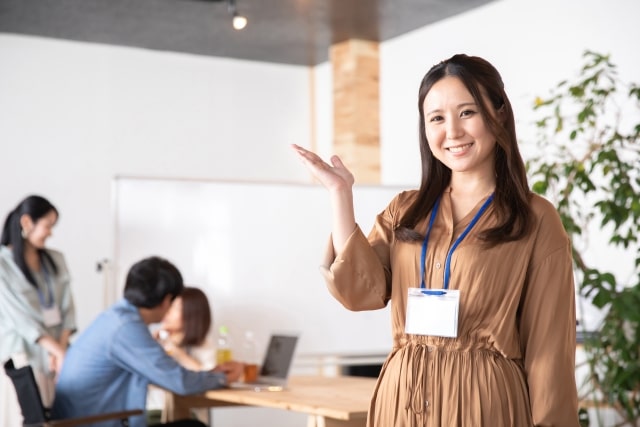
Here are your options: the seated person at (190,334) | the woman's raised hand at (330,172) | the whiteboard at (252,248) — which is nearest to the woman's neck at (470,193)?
the woman's raised hand at (330,172)

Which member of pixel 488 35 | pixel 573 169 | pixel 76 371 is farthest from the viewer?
pixel 488 35

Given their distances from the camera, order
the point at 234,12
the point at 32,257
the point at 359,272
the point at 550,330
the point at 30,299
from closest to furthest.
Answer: the point at 550,330
the point at 359,272
the point at 30,299
the point at 32,257
the point at 234,12

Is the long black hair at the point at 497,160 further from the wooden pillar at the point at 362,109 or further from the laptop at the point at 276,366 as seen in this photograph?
the wooden pillar at the point at 362,109

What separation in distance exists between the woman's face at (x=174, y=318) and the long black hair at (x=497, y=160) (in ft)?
10.5

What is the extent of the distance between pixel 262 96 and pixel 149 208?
2830 millimetres

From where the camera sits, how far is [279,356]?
438cm

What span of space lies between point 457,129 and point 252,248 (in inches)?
159

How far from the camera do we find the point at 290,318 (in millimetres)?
5785

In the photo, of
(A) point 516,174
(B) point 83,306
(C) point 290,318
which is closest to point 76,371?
(C) point 290,318

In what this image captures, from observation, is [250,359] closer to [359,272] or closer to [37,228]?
[37,228]

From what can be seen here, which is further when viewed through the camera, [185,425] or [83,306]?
[83,306]

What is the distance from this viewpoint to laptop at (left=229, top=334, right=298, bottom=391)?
424cm

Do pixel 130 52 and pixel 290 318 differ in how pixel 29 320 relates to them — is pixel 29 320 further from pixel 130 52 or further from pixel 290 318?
pixel 130 52

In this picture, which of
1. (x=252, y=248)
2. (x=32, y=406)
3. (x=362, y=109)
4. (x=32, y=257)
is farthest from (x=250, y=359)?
(x=362, y=109)
